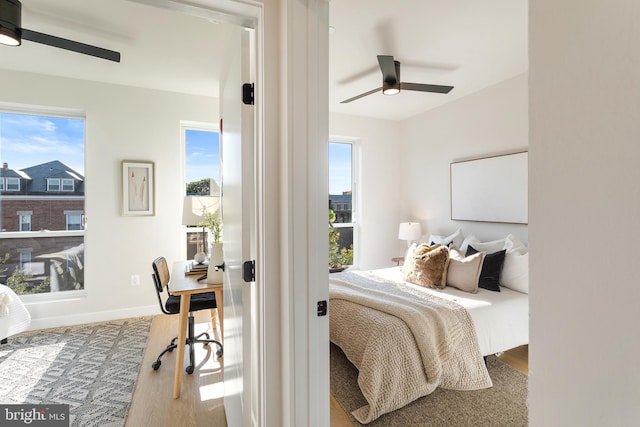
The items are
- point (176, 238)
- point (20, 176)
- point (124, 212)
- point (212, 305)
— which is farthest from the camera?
point (176, 238)

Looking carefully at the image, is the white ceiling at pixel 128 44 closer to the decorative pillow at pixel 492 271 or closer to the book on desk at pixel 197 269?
the book on desk at pixel 197 269

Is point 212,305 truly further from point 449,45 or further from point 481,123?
point 481,123

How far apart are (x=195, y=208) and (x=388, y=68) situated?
2.07 meters

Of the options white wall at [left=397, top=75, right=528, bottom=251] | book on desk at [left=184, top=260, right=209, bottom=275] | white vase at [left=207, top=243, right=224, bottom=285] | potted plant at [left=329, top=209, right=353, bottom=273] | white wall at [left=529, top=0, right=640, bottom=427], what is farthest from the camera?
potted plant at [left=329, top=209, right=353, bottom=273]

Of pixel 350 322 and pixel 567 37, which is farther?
pixel 350 322

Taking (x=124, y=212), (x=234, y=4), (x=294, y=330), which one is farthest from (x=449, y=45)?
(x=124, y=212)

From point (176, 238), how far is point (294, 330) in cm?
302

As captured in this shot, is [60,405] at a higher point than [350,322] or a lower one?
lower

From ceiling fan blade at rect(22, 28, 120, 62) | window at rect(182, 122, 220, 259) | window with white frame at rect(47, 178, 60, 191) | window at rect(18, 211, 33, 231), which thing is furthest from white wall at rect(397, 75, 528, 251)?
window at rect(18, 211, 33, 231)

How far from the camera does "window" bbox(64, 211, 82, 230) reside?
337 centimetres

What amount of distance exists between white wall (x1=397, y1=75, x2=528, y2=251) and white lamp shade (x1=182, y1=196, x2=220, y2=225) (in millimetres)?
2868

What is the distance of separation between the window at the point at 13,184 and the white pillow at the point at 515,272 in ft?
16.0

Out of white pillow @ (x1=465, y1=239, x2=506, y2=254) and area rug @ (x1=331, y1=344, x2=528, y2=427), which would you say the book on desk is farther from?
white pillow @ (x1=465, y1=239, x2=506, y2=254)

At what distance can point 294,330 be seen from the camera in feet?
3.61
